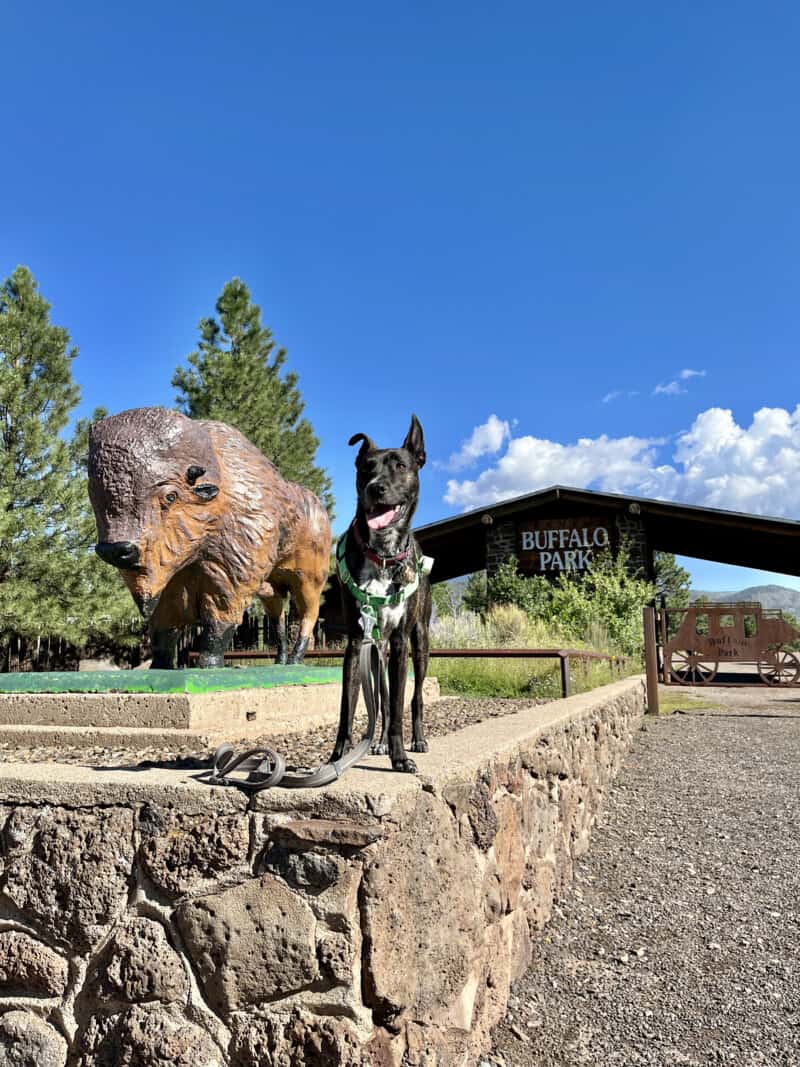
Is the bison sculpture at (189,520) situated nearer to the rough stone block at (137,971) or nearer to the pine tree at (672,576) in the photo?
the rough stone block at (137,971)

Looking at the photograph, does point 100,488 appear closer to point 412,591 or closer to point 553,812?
point 412,591

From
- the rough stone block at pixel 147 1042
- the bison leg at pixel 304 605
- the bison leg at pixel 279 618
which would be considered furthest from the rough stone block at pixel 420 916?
the bison leg at pixel 279 618

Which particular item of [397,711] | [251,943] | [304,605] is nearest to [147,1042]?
[251,943]

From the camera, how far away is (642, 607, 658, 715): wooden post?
11.4m

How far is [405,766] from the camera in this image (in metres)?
2.35

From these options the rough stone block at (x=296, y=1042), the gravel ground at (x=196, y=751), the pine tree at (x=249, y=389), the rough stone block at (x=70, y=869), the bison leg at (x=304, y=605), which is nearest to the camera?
the rough stone block at (x=296, y=1042)

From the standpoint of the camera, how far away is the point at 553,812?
3932mm

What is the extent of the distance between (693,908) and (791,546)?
60.2 feet

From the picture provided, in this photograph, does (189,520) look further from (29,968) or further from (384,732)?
(29,968)

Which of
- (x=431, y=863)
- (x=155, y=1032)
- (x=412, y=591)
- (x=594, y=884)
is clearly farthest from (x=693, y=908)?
(x=155, y=1032)

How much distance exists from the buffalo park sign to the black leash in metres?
17.9

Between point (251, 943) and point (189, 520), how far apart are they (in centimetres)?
278

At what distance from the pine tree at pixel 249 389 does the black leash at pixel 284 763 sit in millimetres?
16753

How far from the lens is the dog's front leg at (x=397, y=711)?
2355 mm
